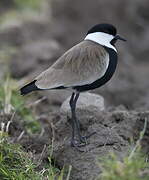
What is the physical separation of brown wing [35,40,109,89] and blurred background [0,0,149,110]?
2.87m

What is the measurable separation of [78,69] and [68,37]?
21.7ft

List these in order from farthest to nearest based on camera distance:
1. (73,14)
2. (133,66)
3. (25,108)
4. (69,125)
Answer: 1. (73,14)
2. (133,66)
3. (25,108)
4. (69,125)

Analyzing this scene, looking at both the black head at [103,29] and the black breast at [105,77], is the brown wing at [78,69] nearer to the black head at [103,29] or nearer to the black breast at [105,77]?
the black breast at [105,77]

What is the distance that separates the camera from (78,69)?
16.1ft

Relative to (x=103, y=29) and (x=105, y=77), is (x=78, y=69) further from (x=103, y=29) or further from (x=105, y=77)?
(x=103, y=29)

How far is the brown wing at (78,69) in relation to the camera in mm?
4887

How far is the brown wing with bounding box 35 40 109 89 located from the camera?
4.89m

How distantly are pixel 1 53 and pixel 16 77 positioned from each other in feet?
1.73

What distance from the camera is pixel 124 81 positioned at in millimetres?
9492

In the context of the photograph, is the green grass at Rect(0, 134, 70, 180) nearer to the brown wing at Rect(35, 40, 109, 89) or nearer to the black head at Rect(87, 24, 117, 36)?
the brown wing at Rect(35, 40, 109, 89)

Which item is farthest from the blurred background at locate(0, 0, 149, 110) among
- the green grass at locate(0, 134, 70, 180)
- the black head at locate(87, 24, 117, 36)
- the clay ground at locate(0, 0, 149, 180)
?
the green grass at locate(0, 134, 70, 180)

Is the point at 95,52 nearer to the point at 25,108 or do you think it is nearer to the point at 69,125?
the point at 69,125

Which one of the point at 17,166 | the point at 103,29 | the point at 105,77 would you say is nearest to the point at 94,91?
the point at 103,29

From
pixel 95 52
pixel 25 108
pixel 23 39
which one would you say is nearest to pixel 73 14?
pixel 23 39
